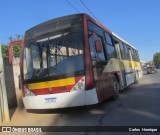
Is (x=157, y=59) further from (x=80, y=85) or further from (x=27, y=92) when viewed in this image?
(x=80, y=85)

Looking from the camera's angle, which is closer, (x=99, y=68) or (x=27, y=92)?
(x=27, y=92)

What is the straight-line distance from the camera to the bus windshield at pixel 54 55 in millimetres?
9367

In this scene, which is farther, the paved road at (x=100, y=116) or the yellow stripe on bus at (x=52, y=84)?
the yellow stripe on bus at (x=52, y=84)

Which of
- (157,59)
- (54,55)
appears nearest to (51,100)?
(54,55)

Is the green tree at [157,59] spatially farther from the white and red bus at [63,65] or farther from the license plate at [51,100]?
the license plate at [51,100]

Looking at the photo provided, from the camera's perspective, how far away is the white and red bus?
9148 millimetres

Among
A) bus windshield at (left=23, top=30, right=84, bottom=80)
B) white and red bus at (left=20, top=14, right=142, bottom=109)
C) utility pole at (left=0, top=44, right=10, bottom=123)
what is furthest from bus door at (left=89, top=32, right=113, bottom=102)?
utility pole at (left=0, top=44, right=10, bottom=123)

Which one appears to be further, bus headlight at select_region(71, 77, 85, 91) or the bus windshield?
the bus windshield

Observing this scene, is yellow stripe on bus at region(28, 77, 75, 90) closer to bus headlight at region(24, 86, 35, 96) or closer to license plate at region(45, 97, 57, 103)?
bus headlight at region(24, 86, 35, 96)

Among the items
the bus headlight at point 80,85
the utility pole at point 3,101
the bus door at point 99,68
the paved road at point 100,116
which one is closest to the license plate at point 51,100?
the paved road at point 100,116

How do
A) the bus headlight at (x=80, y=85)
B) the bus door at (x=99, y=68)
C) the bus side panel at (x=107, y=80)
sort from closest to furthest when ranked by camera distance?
1. the bus headlight at (x=80, y=85)
2. the bus door at (x=99, y=68)
3. the bus side panel at (x=107, y=80)

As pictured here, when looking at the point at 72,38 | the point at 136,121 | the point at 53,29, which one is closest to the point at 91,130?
the point at 136,121

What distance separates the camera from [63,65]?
940 centimetres

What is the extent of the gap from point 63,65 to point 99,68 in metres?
1.38
